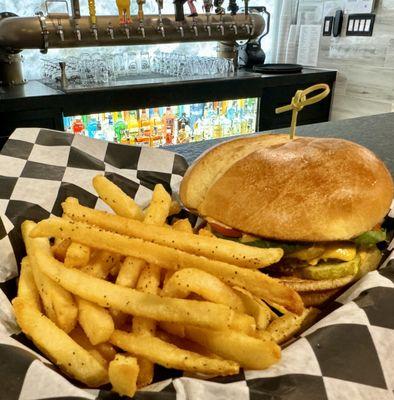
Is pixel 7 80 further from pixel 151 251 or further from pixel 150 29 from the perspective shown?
pixel 151 251

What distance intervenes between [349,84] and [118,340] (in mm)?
5217

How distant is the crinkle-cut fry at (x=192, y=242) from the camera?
100cm

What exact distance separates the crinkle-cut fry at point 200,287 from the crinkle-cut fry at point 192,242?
79mm

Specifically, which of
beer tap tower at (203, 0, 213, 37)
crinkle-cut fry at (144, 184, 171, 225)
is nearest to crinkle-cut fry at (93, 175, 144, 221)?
crinkle-cut fry at (144, 184, 171, 225)

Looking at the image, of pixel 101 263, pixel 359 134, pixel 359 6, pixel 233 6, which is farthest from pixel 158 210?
pixel 359 6

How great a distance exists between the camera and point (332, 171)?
128 centimetres

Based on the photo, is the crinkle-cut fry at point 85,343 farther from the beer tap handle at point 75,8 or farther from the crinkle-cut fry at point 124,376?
the beer tap handle at point 75,8

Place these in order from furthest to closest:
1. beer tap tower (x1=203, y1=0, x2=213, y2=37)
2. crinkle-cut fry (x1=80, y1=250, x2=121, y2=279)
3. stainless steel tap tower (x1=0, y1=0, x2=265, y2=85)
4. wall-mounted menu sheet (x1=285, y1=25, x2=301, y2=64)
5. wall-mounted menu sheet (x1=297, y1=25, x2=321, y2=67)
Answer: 1. wall-mounted menu sheet (x1=285, y1=25, x2=301, y2=64)
2. wall-mounted menu sheet (x1=297, y1=25, x2=321, y2=67)
3. beer tap tower (x1=203, y1=0, x2=213, y2=37)
4. stainless steel tap tower (x1=0, y1=0, x2=265, y2=85)
5. crinkle-cut fry (x1=80, y1=250, x2=121, y2=279)

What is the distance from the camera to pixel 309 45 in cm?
575

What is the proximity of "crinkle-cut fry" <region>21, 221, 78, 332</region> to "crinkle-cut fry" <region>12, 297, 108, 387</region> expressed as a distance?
29 mm

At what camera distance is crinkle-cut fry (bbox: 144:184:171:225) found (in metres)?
1.19

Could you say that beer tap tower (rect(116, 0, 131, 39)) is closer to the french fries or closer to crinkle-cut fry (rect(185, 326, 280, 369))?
the french fries

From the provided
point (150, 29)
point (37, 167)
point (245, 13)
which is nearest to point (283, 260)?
point (37, 167)

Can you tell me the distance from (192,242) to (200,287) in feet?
0.50
